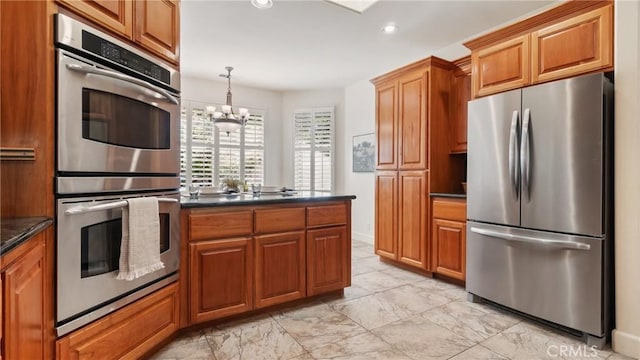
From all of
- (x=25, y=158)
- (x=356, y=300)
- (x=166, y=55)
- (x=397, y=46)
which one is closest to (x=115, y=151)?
(x=25, y=158)

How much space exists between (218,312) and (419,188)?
2.40 m

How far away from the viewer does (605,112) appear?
2.08 meters

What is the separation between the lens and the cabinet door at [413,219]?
11.5 feet

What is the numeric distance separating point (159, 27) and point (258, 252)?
1630 mm

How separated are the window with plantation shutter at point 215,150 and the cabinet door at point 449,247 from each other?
366 centimetres

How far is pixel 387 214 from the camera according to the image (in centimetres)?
399

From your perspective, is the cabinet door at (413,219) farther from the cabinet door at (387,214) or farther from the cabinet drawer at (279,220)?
the cabinet drawer at (279,220)

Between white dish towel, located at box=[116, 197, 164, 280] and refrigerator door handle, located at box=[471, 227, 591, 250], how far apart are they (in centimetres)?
248

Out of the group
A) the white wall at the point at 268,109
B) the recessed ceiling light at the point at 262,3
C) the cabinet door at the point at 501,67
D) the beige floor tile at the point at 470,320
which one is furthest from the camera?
the white wall at the point at 268,109

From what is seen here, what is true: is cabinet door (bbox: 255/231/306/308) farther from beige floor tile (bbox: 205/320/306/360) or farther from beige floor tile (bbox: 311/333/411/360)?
beige floor tile (bbox: 311/333/411/360)

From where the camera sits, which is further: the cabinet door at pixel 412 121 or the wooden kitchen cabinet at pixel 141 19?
the cabinet door at pixel 412 121

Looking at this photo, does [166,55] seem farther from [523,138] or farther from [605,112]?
[605,112]

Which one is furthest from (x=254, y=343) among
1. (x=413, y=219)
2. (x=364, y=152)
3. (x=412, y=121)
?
(x=364, y=152)

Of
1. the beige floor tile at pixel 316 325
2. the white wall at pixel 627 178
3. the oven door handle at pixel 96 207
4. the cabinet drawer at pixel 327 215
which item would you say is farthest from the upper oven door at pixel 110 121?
the white wall at pixel 627 178
